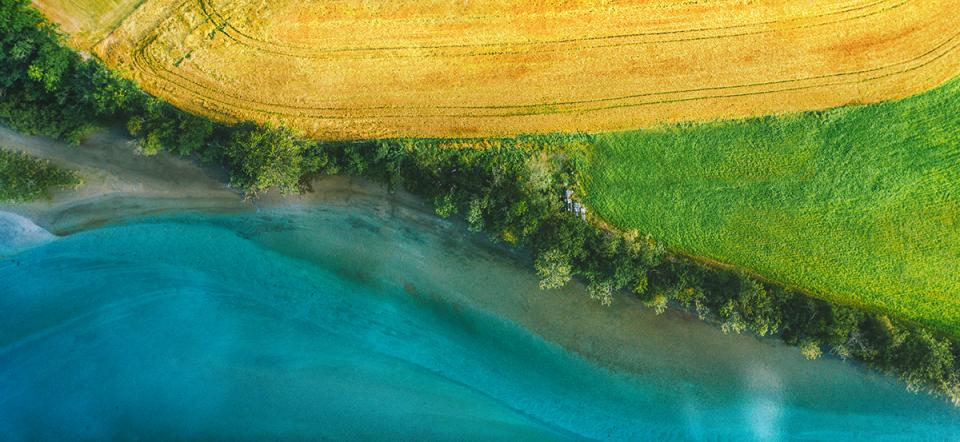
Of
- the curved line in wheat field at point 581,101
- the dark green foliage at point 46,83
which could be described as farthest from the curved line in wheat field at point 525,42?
the dark green foliage at point 46,83

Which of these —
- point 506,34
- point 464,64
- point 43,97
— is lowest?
point 43,97

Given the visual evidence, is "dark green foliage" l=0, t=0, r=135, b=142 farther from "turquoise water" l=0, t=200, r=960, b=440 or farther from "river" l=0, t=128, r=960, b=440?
"turquoise water" l=0, t=200, r=960, b=440

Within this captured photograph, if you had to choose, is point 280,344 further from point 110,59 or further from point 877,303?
point 877,303

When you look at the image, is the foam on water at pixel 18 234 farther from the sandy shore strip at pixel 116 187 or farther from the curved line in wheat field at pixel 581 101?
the curved line in wheat field at pixel 581 101

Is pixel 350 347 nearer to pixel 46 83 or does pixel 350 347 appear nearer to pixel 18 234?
pixel 18 234

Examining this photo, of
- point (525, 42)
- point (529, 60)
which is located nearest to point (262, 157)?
point (529, 60)

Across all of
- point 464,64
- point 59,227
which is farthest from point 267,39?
point 59,227
